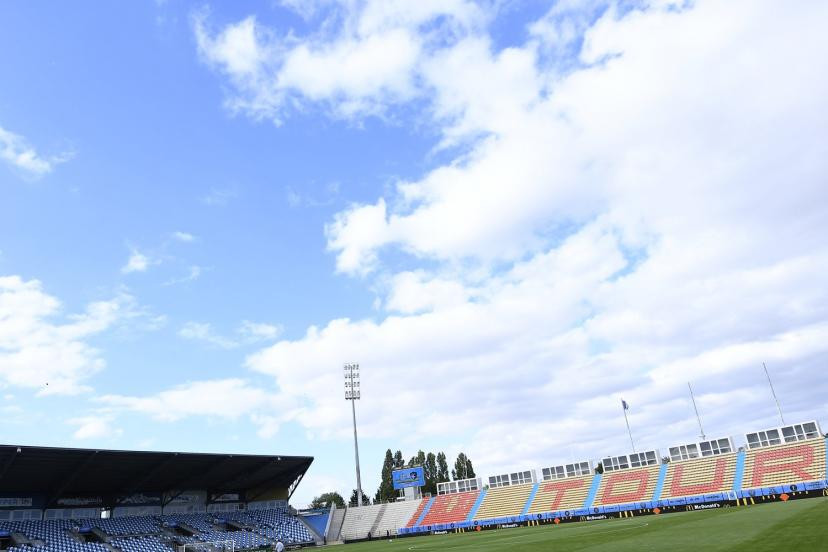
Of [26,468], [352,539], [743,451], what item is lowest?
[352,539]

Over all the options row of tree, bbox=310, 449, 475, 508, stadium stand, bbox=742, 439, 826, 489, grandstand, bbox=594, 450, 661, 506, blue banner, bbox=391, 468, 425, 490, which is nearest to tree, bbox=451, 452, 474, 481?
row of tree, bbox=310, 449, 475, 508

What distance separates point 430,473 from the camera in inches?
4048

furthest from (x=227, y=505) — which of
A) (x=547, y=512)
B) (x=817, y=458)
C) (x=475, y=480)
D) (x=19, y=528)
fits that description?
(x=817, y=458)

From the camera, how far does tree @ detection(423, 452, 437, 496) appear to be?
101m

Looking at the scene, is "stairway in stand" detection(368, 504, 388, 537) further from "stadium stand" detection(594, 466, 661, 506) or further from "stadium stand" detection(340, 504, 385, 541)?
"stadium stand" detection(594, 466, 661, 506)

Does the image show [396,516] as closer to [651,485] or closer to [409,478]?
[409,478]

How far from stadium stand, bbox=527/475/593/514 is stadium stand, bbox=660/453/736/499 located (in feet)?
29.5

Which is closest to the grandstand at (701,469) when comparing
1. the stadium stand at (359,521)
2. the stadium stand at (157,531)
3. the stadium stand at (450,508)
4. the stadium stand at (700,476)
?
the stadium stand at (700,476)

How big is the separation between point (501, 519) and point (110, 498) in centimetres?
4198

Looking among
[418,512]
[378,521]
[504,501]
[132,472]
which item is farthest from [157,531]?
[504,501]

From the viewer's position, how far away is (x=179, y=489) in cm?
6222

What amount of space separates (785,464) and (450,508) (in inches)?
1429

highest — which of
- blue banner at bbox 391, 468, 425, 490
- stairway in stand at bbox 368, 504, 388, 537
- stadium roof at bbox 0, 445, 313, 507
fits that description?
stadium roof at bbox 0, 445, 313, 507

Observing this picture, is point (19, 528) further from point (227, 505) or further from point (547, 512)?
point (547, 512)
